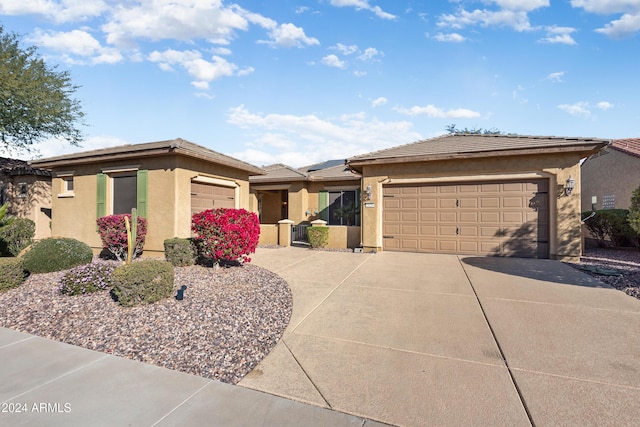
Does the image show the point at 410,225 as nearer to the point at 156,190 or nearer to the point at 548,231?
the point at 548,231

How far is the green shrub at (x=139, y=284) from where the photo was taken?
4434mm

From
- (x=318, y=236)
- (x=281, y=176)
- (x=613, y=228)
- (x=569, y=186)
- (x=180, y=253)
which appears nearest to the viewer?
(x=180, y=253)

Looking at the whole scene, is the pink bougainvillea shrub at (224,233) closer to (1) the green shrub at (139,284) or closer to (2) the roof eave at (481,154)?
(1) the green shrub at (139,284)

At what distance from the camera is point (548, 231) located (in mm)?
8867

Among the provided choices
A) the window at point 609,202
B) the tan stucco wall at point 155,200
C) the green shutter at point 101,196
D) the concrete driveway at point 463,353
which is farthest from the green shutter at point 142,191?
the window at point 609,202

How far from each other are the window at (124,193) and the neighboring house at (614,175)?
18370 millimetres

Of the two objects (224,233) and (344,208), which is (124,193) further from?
(344,208)

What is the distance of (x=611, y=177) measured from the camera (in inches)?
583

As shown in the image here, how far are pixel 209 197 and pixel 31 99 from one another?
11236mm

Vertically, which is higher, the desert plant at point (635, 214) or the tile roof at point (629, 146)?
the tile roof at point (629, 146)

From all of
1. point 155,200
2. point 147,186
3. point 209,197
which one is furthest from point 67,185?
point 209,197

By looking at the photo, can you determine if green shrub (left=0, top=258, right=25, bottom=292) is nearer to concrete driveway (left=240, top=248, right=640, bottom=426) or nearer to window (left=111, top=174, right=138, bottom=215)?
window (left=111, top=174, right=138, bottom=215)

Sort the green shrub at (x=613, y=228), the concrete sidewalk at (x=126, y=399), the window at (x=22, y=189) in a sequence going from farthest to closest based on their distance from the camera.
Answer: the window at (x=22, y=189), the green shrub at (x=613, y=228), the concrete sidewalk at (x=126, y=399)

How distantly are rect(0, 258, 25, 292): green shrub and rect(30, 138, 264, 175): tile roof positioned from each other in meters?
4.25
